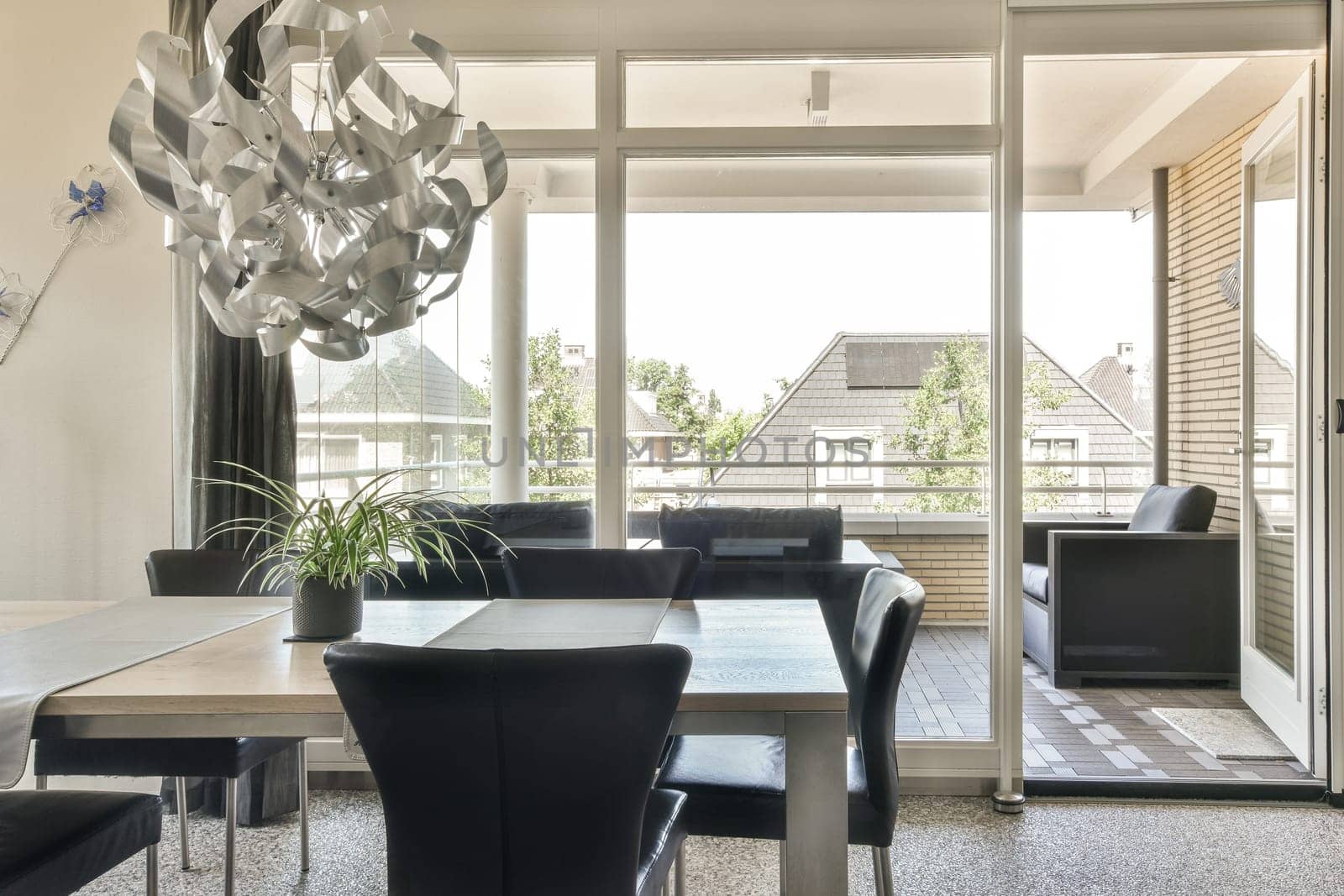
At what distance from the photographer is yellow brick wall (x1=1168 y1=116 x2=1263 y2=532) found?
4668mm

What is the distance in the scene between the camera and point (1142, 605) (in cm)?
416

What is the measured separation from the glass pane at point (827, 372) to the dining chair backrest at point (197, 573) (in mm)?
1289

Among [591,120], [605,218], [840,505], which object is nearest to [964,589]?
[840,505]

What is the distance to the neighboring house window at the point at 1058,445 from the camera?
396cm

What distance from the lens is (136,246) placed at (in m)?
3.16

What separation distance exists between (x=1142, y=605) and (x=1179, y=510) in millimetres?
565

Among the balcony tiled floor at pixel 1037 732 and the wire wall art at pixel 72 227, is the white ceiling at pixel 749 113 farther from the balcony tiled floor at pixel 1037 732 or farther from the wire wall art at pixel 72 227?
the balcony tiled floor at pixel 1037 732

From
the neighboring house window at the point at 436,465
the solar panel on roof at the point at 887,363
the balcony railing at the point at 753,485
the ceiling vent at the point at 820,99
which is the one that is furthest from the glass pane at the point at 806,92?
the neighboring house window at the point at 436,465

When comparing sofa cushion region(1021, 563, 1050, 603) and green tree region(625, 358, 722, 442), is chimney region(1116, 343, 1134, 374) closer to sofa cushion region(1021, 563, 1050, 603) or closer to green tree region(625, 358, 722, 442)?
sofa cushion region(1021, 563, 1050, 603)

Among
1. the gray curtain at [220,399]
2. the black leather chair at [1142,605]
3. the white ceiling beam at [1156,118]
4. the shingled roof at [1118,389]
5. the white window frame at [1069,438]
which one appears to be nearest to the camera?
the gray curtain at [220,399]

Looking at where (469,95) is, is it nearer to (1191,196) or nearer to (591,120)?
(591,120)

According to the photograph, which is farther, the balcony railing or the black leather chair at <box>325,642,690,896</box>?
the balcony railing

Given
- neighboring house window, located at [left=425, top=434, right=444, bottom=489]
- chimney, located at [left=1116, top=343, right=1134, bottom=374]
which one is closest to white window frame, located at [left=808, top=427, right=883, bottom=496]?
neighboring house window, located at [left=425, top=434, right=444, bottom=489]

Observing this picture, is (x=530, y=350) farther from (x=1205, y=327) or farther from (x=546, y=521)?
(x=1205, y=327)
